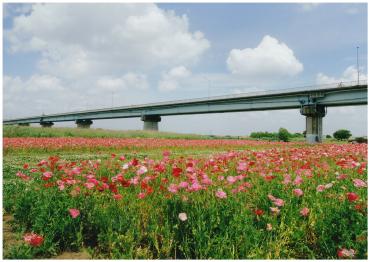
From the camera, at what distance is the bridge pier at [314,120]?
37.0 meters

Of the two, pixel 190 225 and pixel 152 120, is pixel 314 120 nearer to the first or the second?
pixel 152 120

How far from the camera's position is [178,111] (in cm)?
5238

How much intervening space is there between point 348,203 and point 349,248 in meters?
0.71

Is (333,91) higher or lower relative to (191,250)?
higher

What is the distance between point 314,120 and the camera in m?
38.1

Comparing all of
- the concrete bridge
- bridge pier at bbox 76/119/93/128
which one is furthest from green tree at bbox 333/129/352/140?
bridge pier at bbox 76/119/93/128

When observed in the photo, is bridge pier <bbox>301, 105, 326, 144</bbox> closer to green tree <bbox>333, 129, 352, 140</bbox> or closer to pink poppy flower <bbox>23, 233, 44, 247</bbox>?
green tree <bbox>333, 129, 352, 140</bbox>

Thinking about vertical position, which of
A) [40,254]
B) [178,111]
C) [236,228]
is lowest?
[40,254]

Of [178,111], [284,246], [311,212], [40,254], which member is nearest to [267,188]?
[311,212]

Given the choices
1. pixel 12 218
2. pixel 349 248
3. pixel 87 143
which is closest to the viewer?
pixel 349 248

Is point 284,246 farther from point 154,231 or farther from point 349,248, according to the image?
point 154,231

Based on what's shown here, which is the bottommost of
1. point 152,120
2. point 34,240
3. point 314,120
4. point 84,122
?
point 34,240

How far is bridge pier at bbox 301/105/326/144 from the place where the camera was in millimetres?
36969

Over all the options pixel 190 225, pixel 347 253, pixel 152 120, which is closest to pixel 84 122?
pixel 152 120
